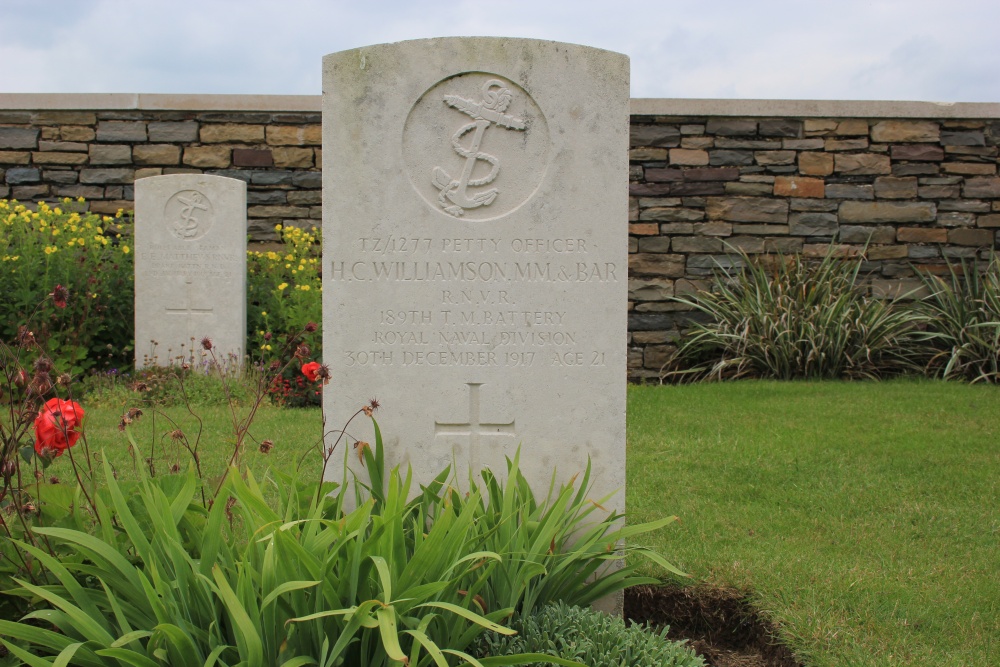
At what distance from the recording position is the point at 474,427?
3150 millimetres

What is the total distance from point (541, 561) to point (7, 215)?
7819 millimetres

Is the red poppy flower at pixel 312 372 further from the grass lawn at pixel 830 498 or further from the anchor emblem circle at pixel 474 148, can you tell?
the anchor emblem circle at pixel 474 148

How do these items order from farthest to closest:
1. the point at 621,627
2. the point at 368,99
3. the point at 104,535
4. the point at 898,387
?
the point at 898,387, the point at 368,99, the point at 621,627, the point at 104,535

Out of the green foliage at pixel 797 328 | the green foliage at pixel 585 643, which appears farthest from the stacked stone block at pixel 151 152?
the green foliage at pixel 585 643

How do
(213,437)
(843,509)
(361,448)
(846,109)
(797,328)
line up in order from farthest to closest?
(846,109)
(797,328)
(213,437)
(843,509)
(361,448)

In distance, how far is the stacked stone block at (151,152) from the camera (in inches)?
364

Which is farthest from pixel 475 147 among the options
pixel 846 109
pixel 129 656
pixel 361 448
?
pixel 846 109

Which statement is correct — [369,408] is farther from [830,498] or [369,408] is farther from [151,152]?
[151,152]

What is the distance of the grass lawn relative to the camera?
2.88 m

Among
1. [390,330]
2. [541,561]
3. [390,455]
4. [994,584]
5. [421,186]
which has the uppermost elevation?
[421,186]

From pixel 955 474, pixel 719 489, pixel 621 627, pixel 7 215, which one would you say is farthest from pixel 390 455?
pixel 7 215

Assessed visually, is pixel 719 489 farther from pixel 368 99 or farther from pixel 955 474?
pixel 368 99

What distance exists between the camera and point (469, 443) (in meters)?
3.15

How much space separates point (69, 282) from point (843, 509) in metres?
6.69
